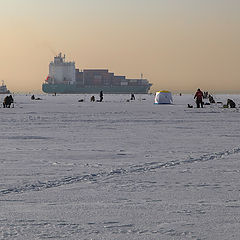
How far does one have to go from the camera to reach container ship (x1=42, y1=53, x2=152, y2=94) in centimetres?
16525

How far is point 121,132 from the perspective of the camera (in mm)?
14773

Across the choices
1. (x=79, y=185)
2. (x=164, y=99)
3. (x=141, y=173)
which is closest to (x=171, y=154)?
(x=141, y=173)

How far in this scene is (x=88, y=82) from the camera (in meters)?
182

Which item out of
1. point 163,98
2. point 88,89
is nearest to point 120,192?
point 163,98

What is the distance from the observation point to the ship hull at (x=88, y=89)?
170 meters

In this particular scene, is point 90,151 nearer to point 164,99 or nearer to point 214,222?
point 214,222

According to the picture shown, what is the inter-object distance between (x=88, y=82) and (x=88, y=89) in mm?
4250

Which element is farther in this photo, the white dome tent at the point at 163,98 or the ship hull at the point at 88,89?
the ship hull at the point at 88,89

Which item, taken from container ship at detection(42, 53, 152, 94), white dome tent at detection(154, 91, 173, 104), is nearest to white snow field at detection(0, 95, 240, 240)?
white dome tent at detection(154, 91, 173, 104)

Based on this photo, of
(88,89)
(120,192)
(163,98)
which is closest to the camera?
(120,192)

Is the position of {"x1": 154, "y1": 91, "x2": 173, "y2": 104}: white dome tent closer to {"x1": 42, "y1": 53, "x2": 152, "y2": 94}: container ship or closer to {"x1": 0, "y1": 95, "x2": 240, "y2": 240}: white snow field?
{"x1": 0, "y1": 95, "x2": 240, "y2": 240}: white snow field

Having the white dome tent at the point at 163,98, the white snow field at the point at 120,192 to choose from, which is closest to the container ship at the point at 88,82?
the white dome tent at the point at 163,98

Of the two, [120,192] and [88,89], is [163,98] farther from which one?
[88,89]

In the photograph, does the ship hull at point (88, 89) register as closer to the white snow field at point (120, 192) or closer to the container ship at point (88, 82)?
the container ship at point (88, 82)
